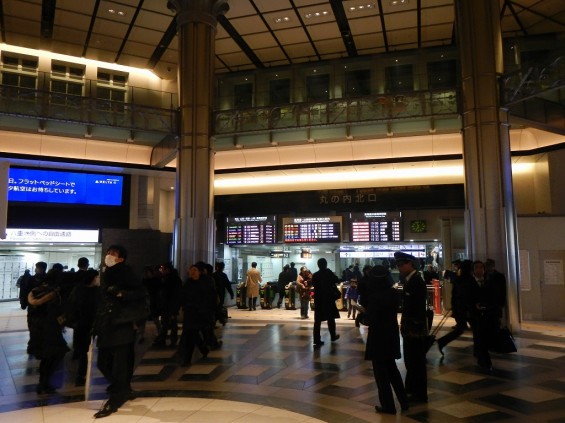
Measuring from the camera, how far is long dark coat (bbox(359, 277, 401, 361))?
4.58m

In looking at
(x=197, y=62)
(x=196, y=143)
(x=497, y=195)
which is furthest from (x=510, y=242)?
(x=197, y=62)

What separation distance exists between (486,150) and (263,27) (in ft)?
23.0

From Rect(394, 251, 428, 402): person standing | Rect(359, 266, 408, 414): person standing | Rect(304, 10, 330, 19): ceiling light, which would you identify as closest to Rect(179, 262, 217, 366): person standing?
Rect(359, 266, 408, 414): person standing

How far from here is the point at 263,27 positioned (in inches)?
522

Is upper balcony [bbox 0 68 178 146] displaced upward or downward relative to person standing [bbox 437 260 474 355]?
upward

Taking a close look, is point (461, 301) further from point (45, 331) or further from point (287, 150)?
point (287, 150)

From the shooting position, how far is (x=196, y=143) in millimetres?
12141

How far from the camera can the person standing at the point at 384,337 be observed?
4.59 meters

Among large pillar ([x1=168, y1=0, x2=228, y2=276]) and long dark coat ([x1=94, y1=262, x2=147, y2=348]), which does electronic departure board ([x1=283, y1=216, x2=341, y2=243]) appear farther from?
long dark coat ([x1=94, y1=262, x2=147, y2=348])

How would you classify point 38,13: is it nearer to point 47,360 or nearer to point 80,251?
point 80,251

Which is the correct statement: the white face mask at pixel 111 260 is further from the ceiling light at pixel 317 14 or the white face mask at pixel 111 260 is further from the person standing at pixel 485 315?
the ceiling light at pixel 317 14

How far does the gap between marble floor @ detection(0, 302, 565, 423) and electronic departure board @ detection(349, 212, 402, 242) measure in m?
5.55

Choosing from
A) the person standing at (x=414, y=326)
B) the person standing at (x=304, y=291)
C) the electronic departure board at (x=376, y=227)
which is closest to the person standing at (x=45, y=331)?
the person standing at (x=414, y=326)

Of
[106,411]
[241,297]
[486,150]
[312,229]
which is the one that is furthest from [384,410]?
[241,297]
